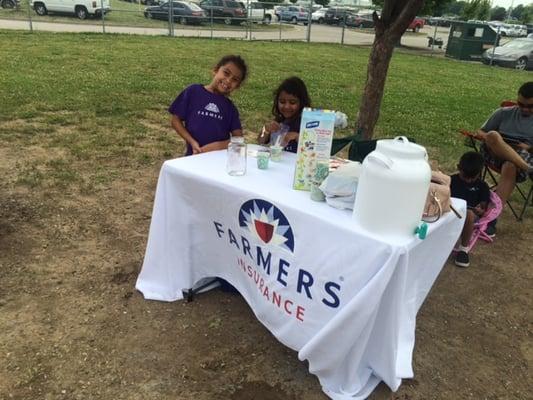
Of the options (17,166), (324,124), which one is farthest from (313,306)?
(17,166)

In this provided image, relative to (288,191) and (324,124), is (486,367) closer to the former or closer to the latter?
(288,191)

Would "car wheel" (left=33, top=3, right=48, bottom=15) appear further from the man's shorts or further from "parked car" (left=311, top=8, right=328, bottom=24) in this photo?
the man's shorts

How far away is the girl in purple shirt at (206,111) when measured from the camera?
3.20 metres

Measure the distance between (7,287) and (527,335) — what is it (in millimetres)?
3255

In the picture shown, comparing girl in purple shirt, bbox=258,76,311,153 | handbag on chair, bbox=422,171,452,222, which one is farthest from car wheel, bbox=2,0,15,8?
handbag on chair, bbox=422,171,452,222

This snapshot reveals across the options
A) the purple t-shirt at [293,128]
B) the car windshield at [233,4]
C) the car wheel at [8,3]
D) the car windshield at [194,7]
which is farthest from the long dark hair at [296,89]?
the car wheel at [8,3]

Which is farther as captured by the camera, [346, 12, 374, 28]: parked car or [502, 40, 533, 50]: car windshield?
[346, 12, 374, 28]: parked car

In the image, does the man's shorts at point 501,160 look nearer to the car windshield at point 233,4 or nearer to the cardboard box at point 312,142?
the cardboard box at point 312,142

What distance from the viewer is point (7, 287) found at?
119 inches

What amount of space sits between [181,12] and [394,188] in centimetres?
2272

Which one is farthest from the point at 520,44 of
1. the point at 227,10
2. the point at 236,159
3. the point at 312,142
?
the point at 312,142

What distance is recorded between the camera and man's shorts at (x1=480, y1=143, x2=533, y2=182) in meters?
4.40

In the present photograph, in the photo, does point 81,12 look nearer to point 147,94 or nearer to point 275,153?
point 147,94

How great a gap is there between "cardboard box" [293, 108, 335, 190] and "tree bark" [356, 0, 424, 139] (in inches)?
69.8
